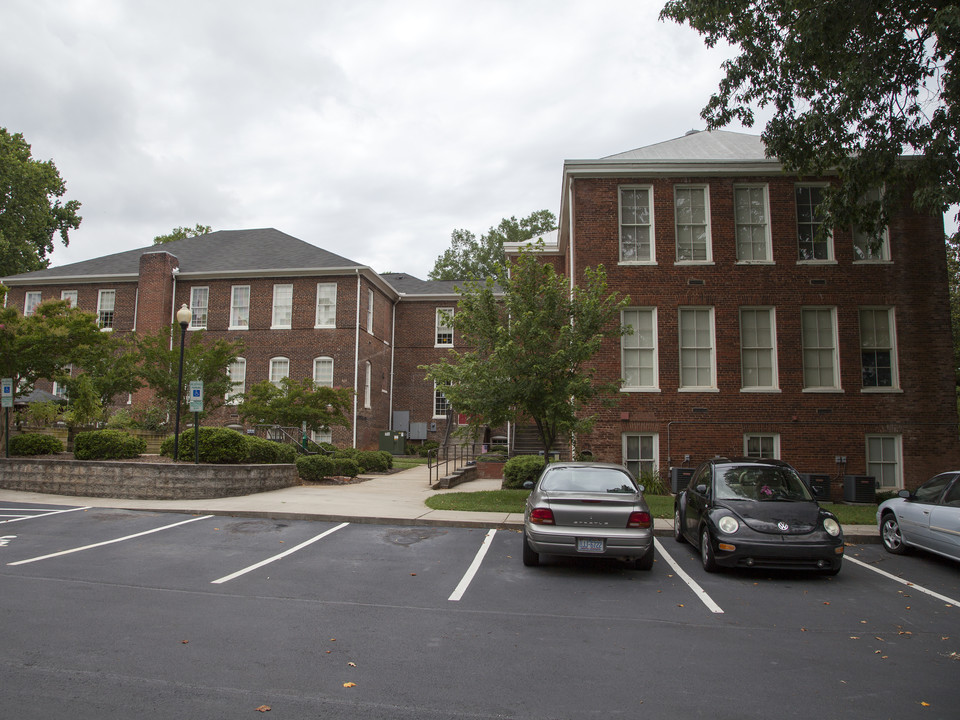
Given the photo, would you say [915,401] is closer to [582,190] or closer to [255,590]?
[582,190]

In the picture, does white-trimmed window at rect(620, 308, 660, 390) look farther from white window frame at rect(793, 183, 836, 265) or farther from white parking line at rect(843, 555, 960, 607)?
white parking line at rect(843, 555, 960, 607)

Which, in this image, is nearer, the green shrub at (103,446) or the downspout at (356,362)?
the green shrub at (103,446)

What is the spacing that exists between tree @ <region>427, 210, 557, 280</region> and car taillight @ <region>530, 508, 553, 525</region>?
154ft

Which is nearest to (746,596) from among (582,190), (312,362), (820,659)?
(820,659)

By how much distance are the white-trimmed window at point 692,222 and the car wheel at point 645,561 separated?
1273 centimetres

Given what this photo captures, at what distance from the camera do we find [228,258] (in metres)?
33.7

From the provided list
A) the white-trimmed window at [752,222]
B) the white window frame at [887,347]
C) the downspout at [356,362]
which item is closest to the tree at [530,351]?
the white-trimmed window at [752,222]

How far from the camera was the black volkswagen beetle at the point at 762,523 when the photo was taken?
834cm

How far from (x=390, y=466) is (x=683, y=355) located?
11520 millimetres

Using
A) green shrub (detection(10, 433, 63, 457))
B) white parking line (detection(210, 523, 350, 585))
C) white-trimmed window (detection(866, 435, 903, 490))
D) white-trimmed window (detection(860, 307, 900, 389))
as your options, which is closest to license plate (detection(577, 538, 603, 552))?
white parking line (detection(210, 523, 350, 585))

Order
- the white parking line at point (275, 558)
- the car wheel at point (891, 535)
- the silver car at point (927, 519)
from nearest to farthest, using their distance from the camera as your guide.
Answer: the white parking line at point (275, 558)
the silver car at point (927, 519)
the car wheel at point (891, 535)

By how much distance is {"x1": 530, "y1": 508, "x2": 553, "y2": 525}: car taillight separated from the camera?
8.39 m

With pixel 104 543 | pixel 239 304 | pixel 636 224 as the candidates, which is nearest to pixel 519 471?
pixel 636 224

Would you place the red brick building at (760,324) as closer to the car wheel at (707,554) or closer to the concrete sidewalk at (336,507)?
the concrete sidewalk at (336,507)
